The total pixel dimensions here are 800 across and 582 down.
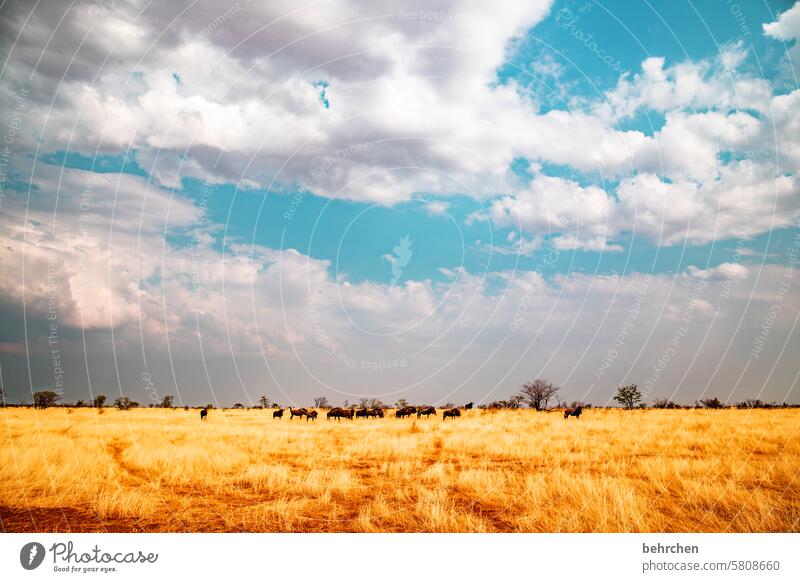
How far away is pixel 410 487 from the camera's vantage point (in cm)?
1412

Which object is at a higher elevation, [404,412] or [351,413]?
[351,413]

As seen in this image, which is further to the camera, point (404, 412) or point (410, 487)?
point (404, 412)

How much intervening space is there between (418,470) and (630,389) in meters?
76.7
